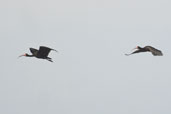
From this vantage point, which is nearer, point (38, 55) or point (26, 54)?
point (38, 55)

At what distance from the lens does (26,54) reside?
72.3 metres

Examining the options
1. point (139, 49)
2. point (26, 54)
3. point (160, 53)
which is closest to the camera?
point (160, 53)

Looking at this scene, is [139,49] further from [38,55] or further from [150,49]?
[38,55]

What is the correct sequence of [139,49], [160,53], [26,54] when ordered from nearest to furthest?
[160,53], [139,49], [26,54]

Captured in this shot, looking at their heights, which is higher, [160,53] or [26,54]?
[26,54]

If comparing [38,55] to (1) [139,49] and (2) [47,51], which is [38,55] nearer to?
(2) [47,51]

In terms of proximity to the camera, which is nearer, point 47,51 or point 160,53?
point 160,53

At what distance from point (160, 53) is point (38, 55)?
14556mm

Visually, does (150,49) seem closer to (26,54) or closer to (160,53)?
(160,53)

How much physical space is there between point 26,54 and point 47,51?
6747mm

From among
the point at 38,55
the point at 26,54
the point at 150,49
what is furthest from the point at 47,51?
the point at 150,49

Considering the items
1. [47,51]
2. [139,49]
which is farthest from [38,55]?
[139,49]

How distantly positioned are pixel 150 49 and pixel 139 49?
11.6 ft

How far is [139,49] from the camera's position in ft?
214
